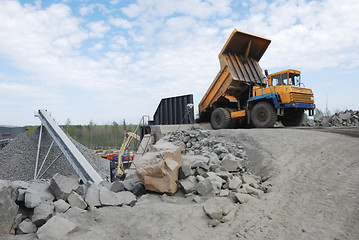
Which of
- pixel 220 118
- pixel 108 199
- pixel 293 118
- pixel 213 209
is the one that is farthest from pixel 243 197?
pixel 293 118

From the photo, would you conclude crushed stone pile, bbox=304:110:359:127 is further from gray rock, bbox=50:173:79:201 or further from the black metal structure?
gray rock, bbox=50:173:79:201

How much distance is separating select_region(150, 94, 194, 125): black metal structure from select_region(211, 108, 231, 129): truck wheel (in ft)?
3.78

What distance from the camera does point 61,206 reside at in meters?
3.76

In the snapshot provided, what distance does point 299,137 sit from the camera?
695 cm

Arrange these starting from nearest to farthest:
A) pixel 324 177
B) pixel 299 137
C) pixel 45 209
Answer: pixel 45 209 < pixel 324 177 < pixel 299 137

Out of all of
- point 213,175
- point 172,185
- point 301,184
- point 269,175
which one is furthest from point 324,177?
point 172,185

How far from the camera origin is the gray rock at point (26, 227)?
3307 millimetres

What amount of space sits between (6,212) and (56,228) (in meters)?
0.75

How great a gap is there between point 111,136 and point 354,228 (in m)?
33.5

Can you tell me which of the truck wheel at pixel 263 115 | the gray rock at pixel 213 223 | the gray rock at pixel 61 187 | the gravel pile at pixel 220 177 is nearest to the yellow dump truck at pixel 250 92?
the truck wheel at pixel 263 115

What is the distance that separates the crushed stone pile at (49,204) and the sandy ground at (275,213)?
174 millimetres

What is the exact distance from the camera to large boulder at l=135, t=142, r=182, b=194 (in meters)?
4.52

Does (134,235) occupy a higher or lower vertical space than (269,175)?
lower

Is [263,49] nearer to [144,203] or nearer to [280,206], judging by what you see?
[280,206]
